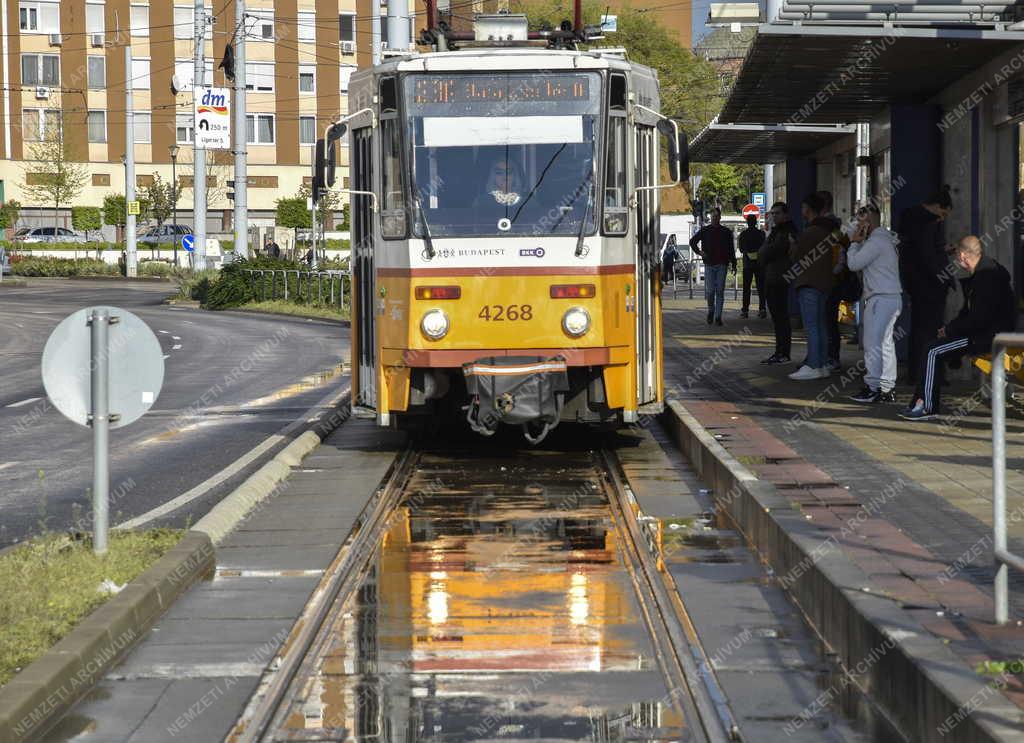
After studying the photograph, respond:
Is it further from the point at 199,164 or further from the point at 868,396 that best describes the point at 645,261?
the point at 199,164

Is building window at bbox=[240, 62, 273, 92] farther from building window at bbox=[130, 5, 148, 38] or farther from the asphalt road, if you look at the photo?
the asphalt road

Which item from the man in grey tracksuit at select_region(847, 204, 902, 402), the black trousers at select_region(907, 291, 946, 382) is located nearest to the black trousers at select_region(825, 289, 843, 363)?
the black trousers at select_region(907, 291, 946, 382)

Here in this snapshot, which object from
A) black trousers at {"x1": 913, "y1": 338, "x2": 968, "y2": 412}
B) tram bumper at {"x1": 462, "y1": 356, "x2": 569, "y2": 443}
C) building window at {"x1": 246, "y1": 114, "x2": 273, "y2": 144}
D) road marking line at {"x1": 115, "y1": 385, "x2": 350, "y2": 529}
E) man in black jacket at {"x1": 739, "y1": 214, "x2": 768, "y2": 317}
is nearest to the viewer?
road marking line at {"x1": 115, "y1": 385, "x2": 350, "y2": 529}

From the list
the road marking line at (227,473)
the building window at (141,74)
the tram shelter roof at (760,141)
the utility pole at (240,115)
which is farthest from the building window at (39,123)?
the road marking line at (227,473)

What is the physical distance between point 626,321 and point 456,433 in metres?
3.35

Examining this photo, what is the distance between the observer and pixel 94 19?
8494cm

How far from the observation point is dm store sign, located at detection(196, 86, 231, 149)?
146 feet

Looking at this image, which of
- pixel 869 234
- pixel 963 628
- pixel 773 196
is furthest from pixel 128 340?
pixel 773 196

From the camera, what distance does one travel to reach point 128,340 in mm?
9039

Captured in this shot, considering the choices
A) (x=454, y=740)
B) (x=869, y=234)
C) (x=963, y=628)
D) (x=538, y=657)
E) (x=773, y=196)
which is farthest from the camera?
(x=773, y=196)

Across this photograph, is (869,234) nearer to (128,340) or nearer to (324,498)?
(324,498)

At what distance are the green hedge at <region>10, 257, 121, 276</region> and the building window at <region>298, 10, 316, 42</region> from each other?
20.9 m

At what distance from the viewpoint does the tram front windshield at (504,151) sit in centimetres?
1352

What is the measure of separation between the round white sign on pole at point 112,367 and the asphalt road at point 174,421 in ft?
5.18
